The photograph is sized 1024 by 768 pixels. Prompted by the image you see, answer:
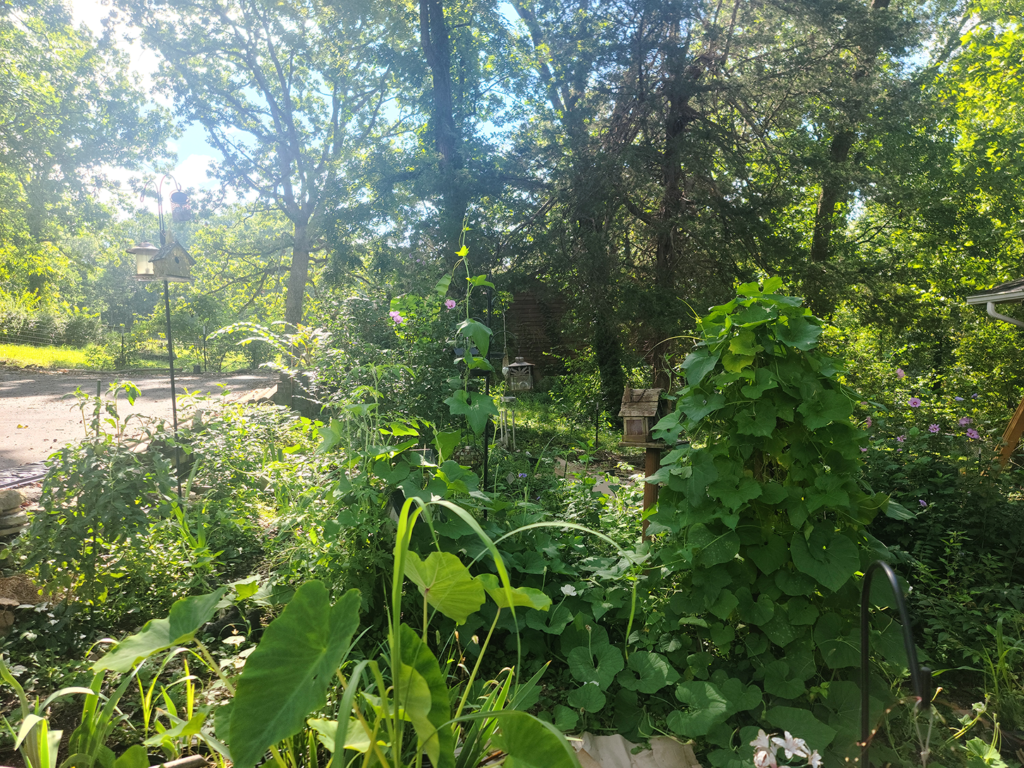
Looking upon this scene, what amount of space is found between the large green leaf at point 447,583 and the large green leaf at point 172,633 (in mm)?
348

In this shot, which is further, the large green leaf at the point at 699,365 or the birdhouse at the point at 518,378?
the birdhouse at the point at 518,378

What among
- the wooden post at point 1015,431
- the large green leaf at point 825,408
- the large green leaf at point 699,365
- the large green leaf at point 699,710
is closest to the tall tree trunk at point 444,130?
the wooden post at point 1015,431

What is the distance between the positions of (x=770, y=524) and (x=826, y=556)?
17 cm

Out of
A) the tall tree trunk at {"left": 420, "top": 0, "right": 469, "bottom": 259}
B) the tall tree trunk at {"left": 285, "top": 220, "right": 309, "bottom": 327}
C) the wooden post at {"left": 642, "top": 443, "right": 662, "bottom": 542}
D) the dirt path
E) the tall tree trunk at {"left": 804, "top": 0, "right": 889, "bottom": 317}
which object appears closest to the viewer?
the wooden post at {"left": 642, "top": 443, "right": 662, "bottom": 542}

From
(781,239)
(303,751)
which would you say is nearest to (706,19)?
(781,239)

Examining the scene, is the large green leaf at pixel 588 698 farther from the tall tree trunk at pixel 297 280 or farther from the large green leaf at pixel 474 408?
Result: the tall tree trunk at pixel 297 280

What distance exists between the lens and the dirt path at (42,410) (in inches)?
199

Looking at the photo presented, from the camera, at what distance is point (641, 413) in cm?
238

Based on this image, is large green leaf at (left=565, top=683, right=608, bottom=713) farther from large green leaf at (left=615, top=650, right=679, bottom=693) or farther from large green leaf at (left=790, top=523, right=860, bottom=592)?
large green leaf at (left=790, top=523, right=860, bottom=592)

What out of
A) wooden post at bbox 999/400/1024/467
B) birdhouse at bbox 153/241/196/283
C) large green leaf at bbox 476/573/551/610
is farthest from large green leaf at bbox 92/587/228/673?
birdhouse at bbox 153/241/196/283

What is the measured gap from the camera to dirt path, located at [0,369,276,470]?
5043 mm

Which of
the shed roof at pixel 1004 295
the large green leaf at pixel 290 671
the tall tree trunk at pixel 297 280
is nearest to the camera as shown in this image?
the large green leaf at pixel 290 671

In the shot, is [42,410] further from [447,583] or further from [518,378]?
[447,583]

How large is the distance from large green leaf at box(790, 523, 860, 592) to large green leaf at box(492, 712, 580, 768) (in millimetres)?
935
